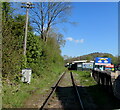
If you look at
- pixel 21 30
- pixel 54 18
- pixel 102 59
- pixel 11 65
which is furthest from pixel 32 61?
pixel 54 18

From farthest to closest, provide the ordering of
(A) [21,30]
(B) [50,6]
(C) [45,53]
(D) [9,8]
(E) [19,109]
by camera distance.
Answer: (B) [50,6] → (C) [45,53] → (A) [21,30] → (D) [9,8] → (E) [19,109]

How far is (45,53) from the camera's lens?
21688 millimetres

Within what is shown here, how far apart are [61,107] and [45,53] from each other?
14.7m

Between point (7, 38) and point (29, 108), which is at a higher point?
point (7, 38)

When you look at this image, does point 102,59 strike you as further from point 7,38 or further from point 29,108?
point 29,108

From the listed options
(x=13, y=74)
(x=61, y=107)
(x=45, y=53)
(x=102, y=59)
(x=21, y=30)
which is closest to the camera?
(x=61, y=107)

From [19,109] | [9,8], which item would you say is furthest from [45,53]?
[19,109]

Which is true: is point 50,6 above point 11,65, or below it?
above

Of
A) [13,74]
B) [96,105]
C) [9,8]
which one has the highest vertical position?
[9,8]

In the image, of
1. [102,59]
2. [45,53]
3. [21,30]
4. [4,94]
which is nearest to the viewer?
[4,94]

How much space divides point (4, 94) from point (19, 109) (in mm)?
1754

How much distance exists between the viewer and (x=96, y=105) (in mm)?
7633

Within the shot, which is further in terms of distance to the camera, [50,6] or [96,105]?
[50,6]

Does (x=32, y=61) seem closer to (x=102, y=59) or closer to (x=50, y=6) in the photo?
(x=102, y=59)
